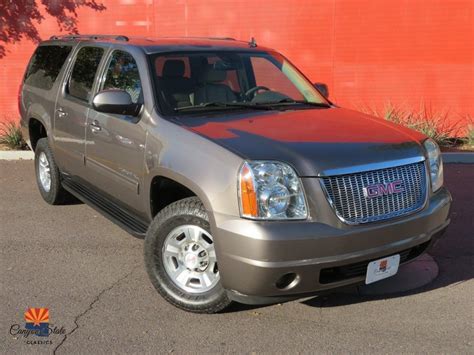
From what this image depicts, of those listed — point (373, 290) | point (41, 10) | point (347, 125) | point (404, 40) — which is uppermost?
point (41, 10)

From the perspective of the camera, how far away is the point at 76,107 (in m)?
5.04

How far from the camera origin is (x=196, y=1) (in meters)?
9.36

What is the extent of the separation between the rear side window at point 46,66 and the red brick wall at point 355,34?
341 cm

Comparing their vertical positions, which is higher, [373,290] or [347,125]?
[347,125]

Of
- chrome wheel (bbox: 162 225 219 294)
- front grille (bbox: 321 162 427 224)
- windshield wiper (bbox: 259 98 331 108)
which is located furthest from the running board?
front grille (bbox: 321 162 427 224)

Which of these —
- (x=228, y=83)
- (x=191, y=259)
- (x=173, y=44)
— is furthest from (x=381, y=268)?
(x=173, y=44)

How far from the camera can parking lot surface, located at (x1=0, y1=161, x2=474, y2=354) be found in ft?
10.7

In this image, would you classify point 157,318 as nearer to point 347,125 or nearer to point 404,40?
point 347,125

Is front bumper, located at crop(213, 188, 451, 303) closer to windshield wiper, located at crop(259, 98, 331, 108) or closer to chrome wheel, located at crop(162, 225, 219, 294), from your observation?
chrome wheel, located at crop(162, 225, 219, 294)

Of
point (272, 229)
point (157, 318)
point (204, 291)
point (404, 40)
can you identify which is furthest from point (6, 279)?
point (404, 40)

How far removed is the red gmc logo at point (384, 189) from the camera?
10.7 feet

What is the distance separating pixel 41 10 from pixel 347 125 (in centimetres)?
771

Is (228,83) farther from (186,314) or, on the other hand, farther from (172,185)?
(186,314)

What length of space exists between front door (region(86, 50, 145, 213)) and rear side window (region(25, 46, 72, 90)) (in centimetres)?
131
